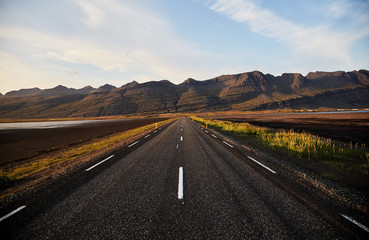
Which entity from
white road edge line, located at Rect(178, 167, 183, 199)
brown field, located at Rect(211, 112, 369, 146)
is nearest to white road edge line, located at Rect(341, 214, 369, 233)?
white road edge line, located at Rect(178, 167, 183, 199)

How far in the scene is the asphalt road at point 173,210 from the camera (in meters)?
2.96

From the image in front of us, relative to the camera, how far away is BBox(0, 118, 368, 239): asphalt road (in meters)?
2.96

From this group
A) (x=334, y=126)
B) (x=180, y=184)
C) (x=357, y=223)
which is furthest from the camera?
(x=334, y=126)

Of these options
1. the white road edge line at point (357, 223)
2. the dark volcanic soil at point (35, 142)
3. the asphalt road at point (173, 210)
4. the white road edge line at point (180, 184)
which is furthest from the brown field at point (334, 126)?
the dark volcanic soil at point (35, 142)

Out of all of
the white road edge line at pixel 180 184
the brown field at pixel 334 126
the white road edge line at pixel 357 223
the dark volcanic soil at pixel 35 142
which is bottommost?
the brown field at pixel 334 126

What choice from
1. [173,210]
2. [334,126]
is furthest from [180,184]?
[334,126]

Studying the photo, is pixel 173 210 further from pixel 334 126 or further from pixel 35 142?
pixel 334 126

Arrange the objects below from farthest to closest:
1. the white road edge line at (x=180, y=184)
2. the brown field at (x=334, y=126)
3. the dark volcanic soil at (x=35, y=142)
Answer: the brown field at (x=334, y=126), the dark volcanic soil at (x=35, y=142), the white road edge line at (x=180, y=184)

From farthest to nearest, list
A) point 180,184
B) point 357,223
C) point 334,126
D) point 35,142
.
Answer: point 334,126, point 35,142, point 180,184, point 357,223

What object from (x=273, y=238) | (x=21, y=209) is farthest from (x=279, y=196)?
(x=21, y=209)

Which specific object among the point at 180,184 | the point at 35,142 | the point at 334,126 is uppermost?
the point at 180,184

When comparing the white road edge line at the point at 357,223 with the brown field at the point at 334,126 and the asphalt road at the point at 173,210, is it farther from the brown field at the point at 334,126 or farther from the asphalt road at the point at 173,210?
the brown field at the point at 334,126

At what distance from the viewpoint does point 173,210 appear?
3.64m

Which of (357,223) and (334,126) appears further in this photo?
(334,126)
